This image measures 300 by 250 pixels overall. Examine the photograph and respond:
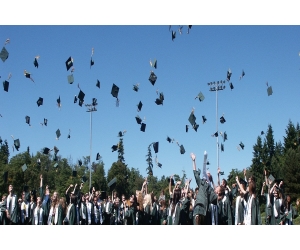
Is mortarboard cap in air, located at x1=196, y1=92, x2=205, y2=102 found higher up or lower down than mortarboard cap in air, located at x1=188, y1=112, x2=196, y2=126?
higher up

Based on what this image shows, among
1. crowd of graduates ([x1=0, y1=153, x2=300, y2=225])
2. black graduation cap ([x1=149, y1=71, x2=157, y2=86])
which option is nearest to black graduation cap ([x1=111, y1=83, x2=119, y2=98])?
black graduation cap ([x1=149, y1=71, x2=157, y2=86])

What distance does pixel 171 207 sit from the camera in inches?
400

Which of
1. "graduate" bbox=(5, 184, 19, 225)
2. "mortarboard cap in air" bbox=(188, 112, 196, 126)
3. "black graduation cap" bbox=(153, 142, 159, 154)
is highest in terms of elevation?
"mortarboard cap in air" bbox=(188, 112, 196, 126)

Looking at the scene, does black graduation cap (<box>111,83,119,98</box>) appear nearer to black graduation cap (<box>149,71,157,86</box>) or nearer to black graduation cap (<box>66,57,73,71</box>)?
black graduation cap (<box>149,71,157,86</box>)

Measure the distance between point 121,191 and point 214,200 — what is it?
171ft

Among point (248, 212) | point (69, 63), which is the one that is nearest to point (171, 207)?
point (248, 212)

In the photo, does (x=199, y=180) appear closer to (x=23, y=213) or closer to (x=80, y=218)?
(x=80, y=218)

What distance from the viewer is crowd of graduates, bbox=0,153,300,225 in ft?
29.0

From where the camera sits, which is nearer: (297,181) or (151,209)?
(151,209)

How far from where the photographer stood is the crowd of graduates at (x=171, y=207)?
8.85 m
